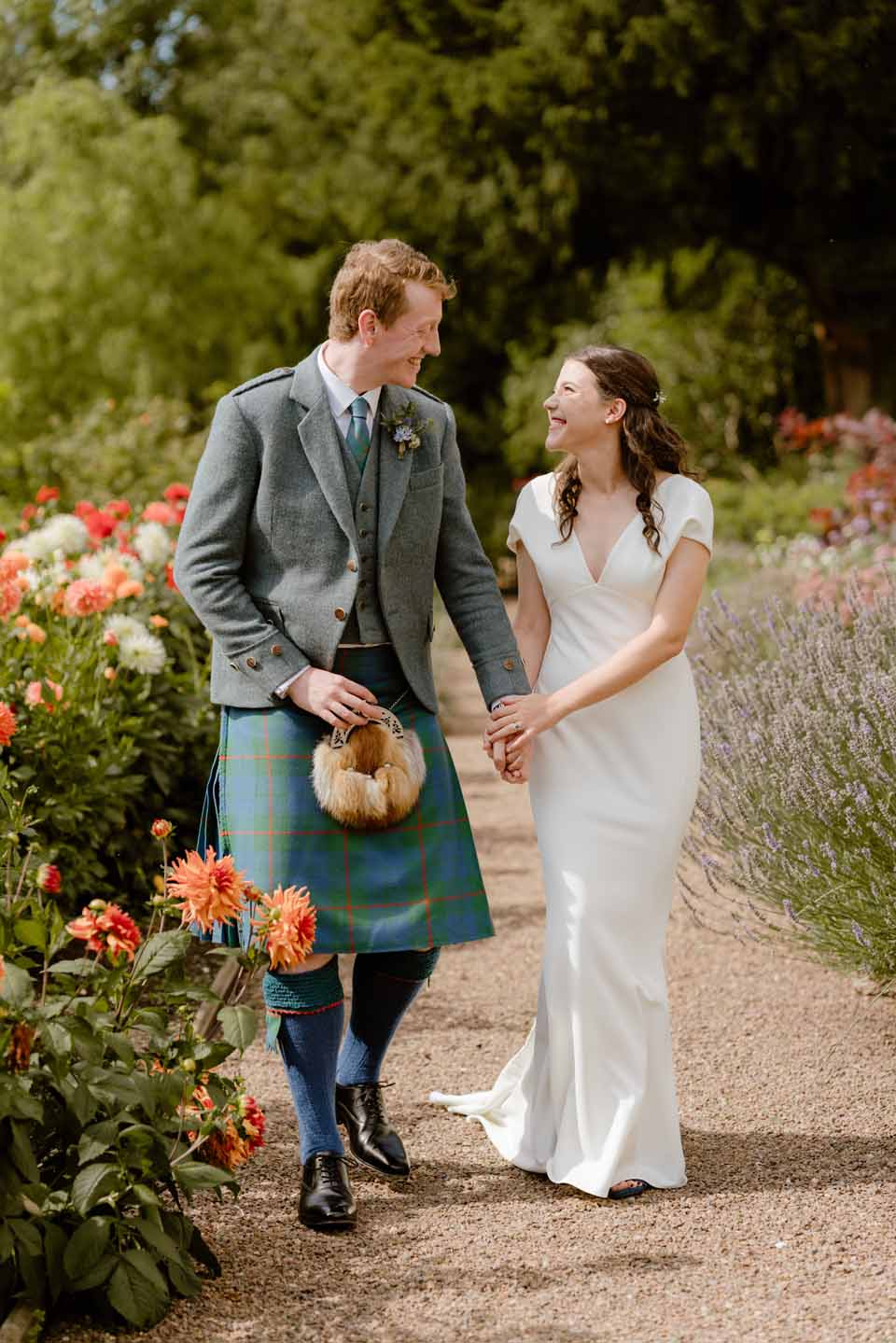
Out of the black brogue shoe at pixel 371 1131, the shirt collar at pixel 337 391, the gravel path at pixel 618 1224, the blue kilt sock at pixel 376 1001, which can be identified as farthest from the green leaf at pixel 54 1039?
the shirt collar at pixel 337 391

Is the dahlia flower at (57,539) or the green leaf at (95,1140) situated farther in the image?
the dahlia flower at (57,539)

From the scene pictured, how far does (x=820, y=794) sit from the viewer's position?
12.5 feet

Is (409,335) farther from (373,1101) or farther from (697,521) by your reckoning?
(373,1101)

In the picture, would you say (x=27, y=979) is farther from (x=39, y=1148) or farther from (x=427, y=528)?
(x=427, y=528)

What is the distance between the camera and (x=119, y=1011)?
2.59 m

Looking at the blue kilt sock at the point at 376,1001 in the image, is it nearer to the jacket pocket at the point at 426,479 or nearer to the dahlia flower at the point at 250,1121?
the dahlia flower at the point at 250,1121

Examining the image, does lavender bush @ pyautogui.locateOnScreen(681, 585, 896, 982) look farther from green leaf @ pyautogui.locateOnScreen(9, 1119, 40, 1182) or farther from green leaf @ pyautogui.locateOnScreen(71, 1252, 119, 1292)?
green leaf @ pyautogui.locateOnScreen(9, 1119, 40, 1182)

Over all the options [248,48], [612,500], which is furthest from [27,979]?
[248,48]

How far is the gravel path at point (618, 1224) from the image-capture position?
261 cm

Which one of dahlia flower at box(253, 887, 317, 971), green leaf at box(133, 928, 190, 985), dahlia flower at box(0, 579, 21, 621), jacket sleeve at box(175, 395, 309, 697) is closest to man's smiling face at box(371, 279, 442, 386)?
jacket sleeve at box(175, 395, 309, 697)

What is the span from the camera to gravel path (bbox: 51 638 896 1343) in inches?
103

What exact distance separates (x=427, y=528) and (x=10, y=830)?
1.00 m

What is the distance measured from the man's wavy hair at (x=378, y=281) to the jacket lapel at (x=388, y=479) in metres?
0.17

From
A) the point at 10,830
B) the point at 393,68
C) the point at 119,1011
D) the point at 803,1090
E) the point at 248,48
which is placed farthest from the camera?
the point at 248,48
